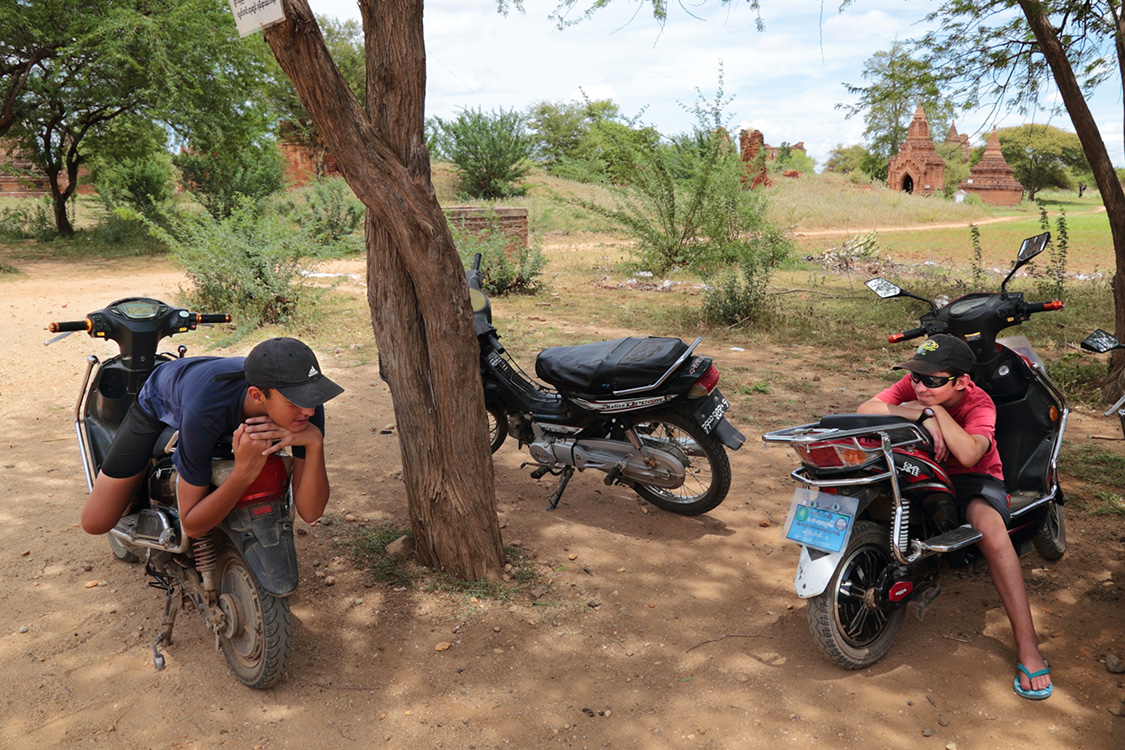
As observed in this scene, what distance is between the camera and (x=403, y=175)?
302 centimetres

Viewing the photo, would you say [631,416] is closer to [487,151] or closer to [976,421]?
[976,421]

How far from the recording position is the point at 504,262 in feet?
38.4

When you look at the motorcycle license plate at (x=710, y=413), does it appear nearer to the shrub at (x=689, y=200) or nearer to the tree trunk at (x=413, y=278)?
the tree trunk at (x=413, y=278)

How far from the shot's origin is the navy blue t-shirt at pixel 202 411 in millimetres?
2547

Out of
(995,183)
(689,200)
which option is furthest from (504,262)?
(995,183)

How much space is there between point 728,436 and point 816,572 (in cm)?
129

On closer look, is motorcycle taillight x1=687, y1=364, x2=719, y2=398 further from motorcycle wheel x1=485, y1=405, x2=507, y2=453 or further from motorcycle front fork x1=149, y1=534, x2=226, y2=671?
motorcycle front fork x1=149, y1=534, x2=226, y2=671

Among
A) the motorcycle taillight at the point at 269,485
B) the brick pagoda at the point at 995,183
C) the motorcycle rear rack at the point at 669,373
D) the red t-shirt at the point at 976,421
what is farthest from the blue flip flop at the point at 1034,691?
the brick pagoda at the point at 995,183

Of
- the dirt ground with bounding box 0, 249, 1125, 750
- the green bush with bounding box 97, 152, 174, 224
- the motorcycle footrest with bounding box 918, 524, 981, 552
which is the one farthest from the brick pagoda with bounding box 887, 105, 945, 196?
the motorcycle footrest with bounding box 918, 524, 981, 552

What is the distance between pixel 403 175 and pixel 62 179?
36.1 m

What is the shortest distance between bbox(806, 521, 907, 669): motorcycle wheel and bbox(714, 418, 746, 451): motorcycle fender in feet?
3.52

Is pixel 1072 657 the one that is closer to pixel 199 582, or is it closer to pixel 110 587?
pixel 199 582

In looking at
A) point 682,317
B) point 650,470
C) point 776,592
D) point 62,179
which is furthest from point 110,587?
point 62,179

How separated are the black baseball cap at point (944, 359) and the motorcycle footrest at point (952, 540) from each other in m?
0.60
